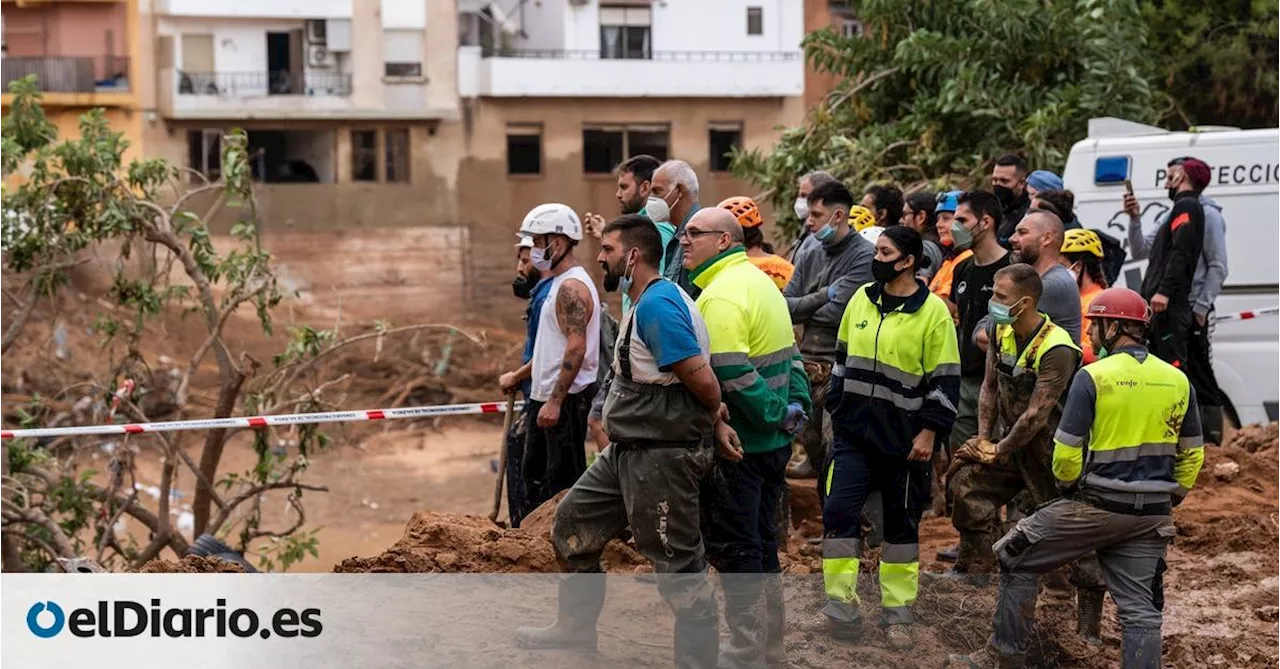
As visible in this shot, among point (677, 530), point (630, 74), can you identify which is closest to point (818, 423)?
point (677, 530)

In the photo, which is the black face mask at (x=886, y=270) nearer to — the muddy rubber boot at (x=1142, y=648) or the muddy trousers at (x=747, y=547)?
the muddy trousers at (x=747, y=547)

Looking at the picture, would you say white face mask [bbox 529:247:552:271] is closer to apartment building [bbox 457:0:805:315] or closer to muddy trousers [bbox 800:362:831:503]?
muddy trousers [bbox 800:362:831:503]

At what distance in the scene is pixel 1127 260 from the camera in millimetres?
12008

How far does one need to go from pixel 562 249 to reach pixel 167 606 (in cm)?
264

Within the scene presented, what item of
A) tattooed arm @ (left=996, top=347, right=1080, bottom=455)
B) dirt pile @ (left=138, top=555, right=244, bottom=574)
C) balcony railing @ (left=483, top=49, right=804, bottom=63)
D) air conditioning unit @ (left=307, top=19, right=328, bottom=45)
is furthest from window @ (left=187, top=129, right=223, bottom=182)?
tattooed arm @ (left=996, top=347, right=1080, bottom=455)

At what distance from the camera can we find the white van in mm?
11914

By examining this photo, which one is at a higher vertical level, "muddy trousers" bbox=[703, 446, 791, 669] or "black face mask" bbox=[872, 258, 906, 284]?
"black face mask" bbox=[872, 258, 906, 284]

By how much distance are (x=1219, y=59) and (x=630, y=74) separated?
64.8 feet

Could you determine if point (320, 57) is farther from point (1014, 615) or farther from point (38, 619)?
point (1014, 615)

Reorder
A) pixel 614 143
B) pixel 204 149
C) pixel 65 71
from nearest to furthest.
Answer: pixel 65 71, pixel 204 149, pixel 614 143

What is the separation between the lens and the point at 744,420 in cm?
709

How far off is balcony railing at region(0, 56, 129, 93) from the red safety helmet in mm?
36426

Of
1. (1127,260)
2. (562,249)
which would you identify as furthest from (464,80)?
(562,249)

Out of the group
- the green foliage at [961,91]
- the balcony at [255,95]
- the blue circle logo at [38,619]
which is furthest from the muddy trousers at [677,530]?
the balcony at [255,95]
